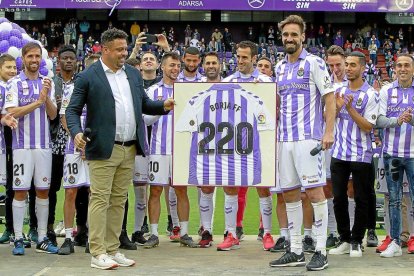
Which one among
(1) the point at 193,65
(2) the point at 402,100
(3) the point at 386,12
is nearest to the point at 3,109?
(1) the point at 193,65

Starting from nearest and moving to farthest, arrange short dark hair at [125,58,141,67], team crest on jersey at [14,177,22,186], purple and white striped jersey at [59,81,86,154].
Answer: team crest on jersey at [14,177,22,186]
purple and white striped jersey at [59,81,86,154]
short dark hair at [125,58,141,67]

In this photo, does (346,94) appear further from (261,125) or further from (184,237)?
(184,237)

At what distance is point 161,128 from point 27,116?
58.2 inches

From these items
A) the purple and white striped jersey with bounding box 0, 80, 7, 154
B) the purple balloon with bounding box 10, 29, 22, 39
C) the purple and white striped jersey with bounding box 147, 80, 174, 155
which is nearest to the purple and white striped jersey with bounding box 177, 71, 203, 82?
the purple and white striped jersey with bounding box 147, 80, 174, 155

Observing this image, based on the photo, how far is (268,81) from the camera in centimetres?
845

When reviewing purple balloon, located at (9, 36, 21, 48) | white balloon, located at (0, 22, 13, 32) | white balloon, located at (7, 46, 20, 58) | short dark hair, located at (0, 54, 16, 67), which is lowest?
short dark hair, located at (0, 54, 16, 67)

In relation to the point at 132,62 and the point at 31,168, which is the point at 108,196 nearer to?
the point at 31,168

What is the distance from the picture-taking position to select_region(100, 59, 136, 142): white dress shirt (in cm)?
738

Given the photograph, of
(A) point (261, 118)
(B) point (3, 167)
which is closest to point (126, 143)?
(A) point (261, 118)

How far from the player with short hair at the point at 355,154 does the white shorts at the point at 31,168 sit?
9.71 ft

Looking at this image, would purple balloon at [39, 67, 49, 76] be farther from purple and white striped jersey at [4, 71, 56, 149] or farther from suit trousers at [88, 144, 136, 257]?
suit trousers at [88, 144, 136, 257]

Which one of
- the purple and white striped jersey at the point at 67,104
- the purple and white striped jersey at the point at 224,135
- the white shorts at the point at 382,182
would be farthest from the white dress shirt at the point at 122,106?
the white shorts at the point at 382,182

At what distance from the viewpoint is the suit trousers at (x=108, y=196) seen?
23.8 ft

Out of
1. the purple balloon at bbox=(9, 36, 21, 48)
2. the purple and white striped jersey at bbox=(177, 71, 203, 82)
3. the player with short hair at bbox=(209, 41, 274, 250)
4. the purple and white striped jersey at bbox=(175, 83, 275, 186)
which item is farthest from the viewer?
the purple balloon at bbox=(9, 36, 21, 48)
